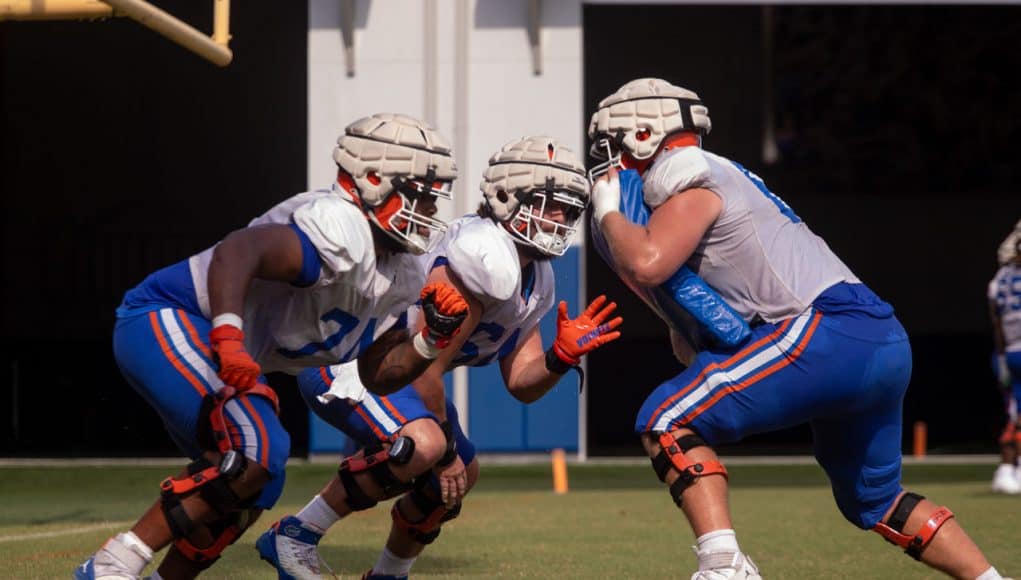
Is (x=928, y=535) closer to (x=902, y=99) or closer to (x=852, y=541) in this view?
(x=852, y=541)

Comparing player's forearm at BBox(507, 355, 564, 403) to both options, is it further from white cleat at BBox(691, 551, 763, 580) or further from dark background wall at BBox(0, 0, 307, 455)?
dark background wall at BBox(0, 0, 307, 455)

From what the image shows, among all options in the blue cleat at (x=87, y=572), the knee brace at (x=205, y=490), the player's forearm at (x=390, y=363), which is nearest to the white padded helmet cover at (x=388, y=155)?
the player's forearm at (x=390, y=363)

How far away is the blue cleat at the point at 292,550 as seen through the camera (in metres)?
5.26

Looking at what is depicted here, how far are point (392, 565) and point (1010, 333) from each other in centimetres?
599

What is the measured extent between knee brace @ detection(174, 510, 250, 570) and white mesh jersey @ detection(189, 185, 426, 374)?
516 millimetres

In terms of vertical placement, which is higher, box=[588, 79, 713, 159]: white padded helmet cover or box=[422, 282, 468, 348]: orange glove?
box=[588, 79, 713, 159]: white padded helmet cover

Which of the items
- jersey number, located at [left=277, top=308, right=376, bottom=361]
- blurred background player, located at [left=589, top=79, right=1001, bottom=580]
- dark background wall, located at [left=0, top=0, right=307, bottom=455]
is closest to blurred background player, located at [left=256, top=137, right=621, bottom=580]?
jersey number, located at [left=277, top=308, right=376, bottom=361]

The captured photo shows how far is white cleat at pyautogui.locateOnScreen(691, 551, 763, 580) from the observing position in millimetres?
4141

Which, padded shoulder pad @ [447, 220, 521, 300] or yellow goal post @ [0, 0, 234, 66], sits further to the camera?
yellow goal post @ [0, 0, 234, 66]

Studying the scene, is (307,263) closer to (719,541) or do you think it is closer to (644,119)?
(644,119)

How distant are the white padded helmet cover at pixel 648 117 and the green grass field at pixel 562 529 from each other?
1.89 meters

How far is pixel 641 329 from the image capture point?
61.2ft

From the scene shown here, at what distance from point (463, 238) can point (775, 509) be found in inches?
175

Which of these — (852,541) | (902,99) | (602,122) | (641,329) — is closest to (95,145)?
(641,329)
